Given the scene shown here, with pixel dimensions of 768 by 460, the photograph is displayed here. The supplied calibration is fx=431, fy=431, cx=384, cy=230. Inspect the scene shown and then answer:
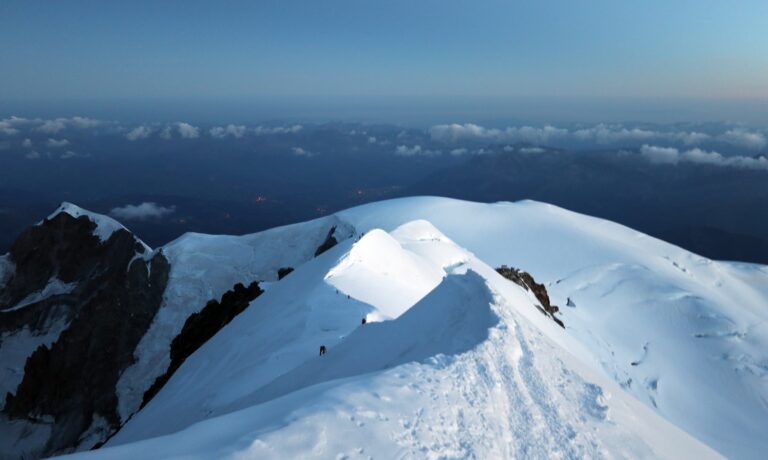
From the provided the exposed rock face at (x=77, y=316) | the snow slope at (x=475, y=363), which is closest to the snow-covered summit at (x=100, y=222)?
the exposed rock face at (x=77, y=316)

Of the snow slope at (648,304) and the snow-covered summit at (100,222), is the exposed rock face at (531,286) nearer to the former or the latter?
the snow slope at (648,304)

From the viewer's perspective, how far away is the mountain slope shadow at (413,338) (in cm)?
1107

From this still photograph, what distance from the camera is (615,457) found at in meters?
8.10

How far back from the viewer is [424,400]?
832cm

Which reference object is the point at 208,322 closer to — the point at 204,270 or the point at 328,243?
the point at 328,243

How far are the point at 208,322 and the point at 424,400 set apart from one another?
3586 cm

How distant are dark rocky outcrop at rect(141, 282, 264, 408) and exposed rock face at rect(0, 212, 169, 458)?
1871 centimetres

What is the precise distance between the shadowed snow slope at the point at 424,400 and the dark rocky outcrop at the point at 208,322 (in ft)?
59.2

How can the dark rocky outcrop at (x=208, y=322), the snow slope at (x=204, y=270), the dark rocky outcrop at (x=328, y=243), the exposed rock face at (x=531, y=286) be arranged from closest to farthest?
1. the exposed rock face at (x=531, y=286)
2. the dark rocky outcrop at (x=208, y=322)
3. the snow slope at (x=204, y=270)
4. the dark rocky outcrop at (x=328, y=243)

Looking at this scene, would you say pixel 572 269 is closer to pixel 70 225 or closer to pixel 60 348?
pixel 60 348

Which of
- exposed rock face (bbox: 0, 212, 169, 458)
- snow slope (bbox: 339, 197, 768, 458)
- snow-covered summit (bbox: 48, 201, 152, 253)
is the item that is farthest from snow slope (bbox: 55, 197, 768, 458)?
snow-covered summit (bbox: 48, 201, 152, 253)

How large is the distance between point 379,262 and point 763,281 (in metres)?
52.4

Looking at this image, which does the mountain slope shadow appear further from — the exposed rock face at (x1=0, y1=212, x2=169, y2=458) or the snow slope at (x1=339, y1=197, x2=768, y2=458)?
the exposed rock face at (x1=0, y1=212, x2=169, y2=458)

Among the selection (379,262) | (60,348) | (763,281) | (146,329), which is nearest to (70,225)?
(60,348)
